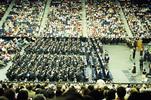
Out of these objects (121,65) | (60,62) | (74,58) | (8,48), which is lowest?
(121,65)

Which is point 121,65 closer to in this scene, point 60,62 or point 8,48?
point 60,62

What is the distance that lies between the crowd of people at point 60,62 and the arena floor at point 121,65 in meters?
1.03

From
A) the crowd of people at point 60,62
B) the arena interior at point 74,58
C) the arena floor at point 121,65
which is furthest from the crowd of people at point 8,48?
the crowd of people at point 60,62

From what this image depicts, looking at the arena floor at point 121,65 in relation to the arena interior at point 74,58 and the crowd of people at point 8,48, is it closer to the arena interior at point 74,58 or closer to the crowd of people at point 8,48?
the arena interior at point 74,58

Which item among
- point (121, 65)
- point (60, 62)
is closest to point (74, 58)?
point (60, 62)

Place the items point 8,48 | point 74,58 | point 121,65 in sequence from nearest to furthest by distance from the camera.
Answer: point 74,58, point 121,65, point 8,48

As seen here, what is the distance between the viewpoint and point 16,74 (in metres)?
30.7

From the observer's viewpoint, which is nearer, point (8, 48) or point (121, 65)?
point (121, 65)

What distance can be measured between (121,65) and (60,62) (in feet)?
20.1

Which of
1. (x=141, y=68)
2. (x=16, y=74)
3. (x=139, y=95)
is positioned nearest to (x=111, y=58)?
(x=141, y=68)

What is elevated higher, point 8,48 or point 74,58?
point 74,58

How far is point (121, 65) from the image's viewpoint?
37062mm

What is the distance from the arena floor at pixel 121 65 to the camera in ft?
107

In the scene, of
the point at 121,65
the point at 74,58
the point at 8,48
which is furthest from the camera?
the point at 8,48
